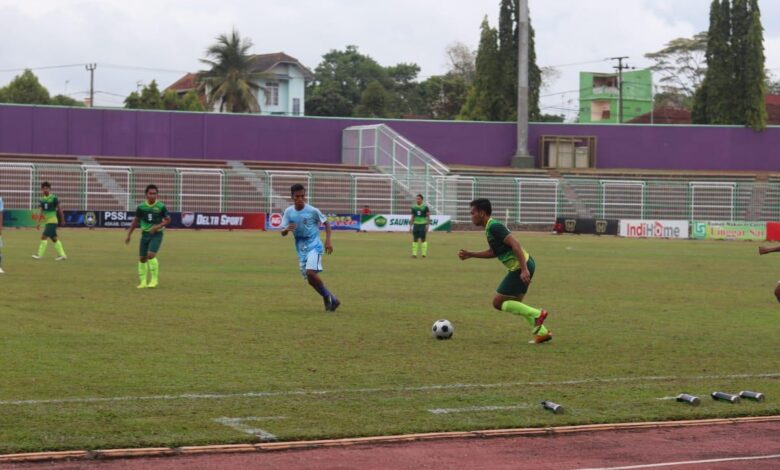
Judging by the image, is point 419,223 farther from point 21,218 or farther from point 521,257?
point 21,218

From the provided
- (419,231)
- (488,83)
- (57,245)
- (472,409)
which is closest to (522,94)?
(488,83)

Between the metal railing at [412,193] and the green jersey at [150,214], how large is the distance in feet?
111

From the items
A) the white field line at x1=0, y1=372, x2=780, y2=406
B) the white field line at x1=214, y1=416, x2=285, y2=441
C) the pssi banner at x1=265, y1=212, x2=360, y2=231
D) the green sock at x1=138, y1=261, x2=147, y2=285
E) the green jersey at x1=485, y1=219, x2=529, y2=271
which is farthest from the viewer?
the pssi banner at x1=265, y1=212, x2=360, y2=231

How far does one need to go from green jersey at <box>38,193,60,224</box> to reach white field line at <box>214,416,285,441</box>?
20.1m

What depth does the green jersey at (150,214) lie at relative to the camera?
66.9 feet

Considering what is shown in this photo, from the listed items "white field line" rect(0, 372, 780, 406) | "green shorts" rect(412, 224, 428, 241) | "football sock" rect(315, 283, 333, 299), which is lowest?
"white field line" rect(0, 372, 780, 406)

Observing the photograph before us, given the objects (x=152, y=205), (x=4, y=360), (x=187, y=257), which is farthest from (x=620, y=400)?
(x=187, y=257)

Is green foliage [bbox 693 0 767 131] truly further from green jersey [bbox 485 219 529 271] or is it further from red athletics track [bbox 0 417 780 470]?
red athletics track [bbox 0 417 780 470]

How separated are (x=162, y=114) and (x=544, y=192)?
73.1 feet

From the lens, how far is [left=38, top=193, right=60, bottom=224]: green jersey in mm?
27547

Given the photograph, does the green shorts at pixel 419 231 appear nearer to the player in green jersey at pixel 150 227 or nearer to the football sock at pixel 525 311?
the player in green jersey at pixel 150 227

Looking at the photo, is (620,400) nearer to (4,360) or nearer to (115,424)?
(115,424)

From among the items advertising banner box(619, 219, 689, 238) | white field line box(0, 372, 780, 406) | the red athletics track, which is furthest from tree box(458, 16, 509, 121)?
the red athletics track

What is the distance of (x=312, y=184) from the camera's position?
57.4m
